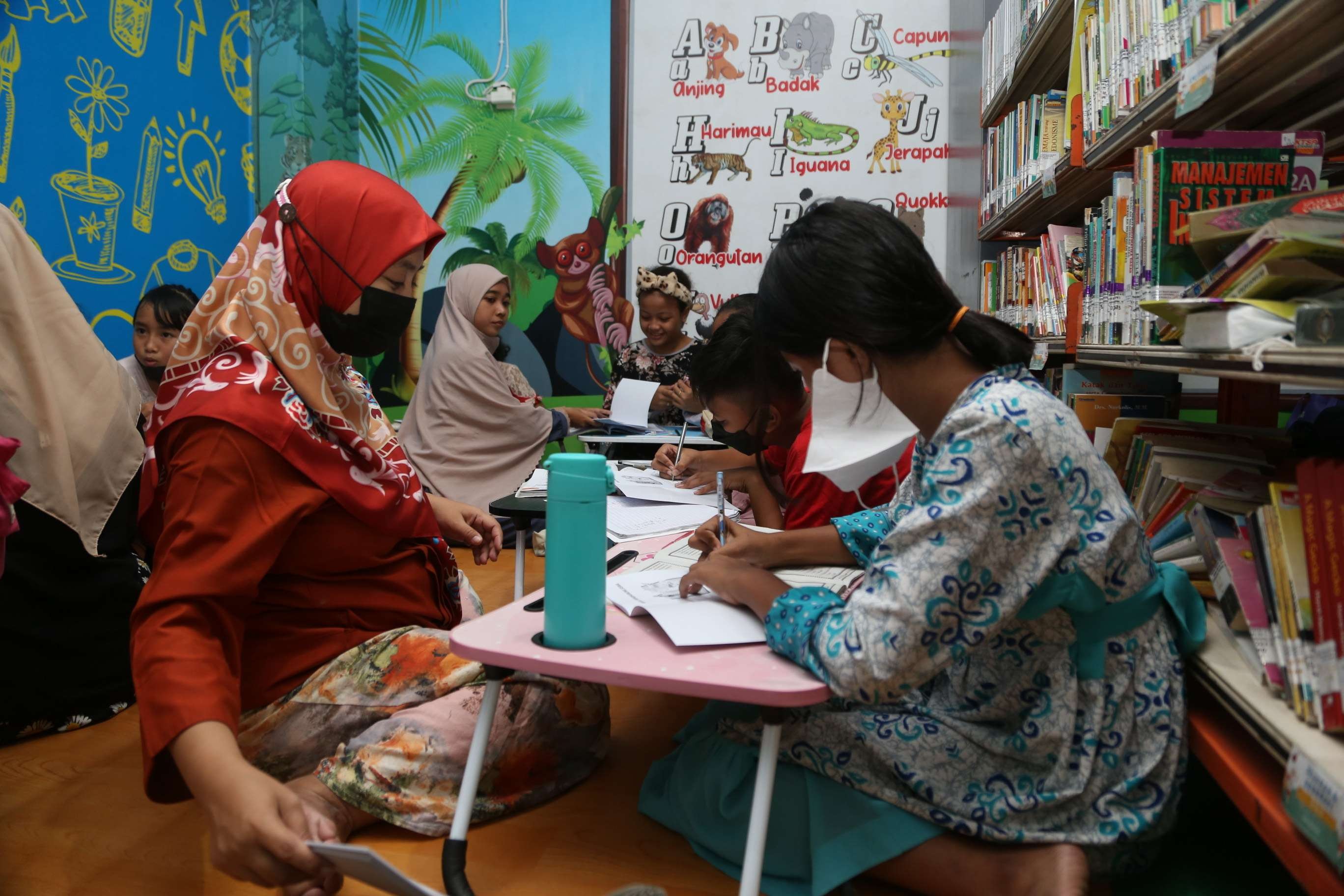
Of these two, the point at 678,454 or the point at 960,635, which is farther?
the point at 678,454

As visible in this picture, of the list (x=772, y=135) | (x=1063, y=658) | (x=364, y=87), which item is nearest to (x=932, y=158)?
(x=772, y=135)

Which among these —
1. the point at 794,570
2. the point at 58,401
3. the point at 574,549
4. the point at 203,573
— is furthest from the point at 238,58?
the point at 574,549

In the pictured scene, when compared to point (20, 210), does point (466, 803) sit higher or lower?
lower

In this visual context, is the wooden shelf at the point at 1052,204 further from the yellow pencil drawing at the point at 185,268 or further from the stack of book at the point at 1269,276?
the yellow pencil drawing at the point at 185,268

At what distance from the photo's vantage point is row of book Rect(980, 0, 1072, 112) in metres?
2.98

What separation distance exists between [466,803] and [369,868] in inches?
11.6

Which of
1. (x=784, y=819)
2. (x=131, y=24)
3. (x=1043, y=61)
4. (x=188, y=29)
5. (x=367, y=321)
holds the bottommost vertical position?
(x=784, y=819)

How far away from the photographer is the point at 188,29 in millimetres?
3674

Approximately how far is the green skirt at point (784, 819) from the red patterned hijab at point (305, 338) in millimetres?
647

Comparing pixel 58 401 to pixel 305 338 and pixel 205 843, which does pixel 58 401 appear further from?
pixel 205 843

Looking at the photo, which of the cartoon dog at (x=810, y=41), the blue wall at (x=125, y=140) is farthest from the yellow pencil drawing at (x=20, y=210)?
the cartoon dog at (x=810, y=41)

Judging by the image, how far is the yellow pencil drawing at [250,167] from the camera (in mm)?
4086

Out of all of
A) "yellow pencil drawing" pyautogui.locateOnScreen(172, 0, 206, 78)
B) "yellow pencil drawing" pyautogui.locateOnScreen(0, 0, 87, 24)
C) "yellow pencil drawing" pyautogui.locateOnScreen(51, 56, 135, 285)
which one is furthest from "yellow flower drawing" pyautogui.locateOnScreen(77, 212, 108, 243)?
"yellow pencil drawing" pyautogui.locateOnScreen(172, 0, 206, 78)

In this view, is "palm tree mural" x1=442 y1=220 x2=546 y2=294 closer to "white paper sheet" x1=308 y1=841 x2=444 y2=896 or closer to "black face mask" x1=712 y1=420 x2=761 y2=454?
"black face mask" x1=712 y1=420 x2=761 y2=454
